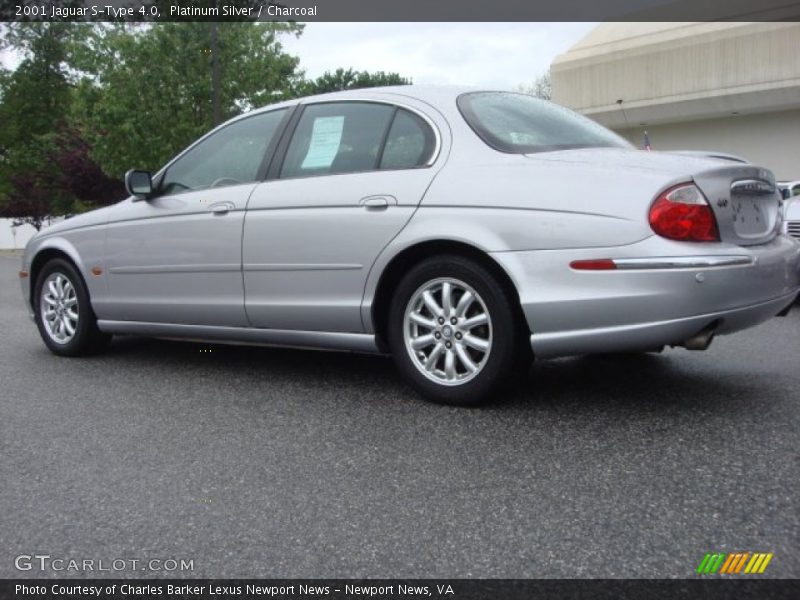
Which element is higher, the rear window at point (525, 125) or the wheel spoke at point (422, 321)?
the rear window at point (525, 125)

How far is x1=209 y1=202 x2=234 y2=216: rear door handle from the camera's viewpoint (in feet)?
16.3

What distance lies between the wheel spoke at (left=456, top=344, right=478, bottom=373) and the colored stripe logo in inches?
68.6

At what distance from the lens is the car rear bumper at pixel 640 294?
3.57 metres

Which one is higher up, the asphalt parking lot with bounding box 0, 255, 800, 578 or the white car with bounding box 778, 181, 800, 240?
the white car with bounding box 778, 181, 800, 240

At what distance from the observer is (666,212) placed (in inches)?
142

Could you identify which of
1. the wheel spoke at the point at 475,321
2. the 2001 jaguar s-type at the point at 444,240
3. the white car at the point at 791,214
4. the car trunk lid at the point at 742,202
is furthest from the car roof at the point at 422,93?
the white car at the point at 791,214

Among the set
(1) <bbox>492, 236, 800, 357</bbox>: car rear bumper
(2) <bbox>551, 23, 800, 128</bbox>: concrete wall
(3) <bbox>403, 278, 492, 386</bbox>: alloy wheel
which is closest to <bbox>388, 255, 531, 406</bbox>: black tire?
(3) <bbox>403, 278, 492, 386</bbox>: alloy wheel

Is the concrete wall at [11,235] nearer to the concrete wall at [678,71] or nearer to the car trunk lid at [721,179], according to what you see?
the concrete wall at [678,71]

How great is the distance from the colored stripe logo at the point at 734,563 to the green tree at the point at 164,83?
23.0m

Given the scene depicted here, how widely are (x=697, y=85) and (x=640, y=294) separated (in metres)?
24.9
